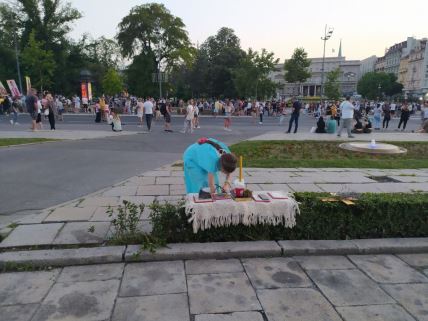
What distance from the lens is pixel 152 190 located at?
6.84 metres

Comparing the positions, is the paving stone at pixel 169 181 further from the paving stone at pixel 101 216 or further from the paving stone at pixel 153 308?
the paving stone at pixel 153 308

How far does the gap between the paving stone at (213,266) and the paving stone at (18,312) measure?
5.22 feet

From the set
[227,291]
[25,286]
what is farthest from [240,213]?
[25,286]

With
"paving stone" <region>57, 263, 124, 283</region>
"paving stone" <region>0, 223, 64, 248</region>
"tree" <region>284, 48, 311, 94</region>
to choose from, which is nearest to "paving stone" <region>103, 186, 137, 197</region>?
"paving stone" <region>0, 223, 64, 248</region>

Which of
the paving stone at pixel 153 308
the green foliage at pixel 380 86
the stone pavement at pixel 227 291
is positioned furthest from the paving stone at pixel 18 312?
the green foliage at pixel 380 86

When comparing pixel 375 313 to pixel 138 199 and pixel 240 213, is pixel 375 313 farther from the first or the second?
pixel 138 199

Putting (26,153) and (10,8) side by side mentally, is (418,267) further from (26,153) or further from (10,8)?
(10,8)

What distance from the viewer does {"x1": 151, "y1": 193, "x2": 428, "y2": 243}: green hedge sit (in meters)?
4.36

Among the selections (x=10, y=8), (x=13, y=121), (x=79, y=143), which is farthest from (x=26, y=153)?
(x=10, y=8)

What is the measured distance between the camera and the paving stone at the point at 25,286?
3.21m

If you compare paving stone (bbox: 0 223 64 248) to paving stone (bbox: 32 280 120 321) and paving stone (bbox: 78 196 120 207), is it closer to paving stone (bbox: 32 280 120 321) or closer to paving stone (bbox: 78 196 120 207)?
paving stone (bbox: 78 196 120 207)

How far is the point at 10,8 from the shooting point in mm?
48031

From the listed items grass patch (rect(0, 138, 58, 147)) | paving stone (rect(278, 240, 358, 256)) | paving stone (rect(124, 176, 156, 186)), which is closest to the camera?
paving stone (rect(278, 240, 358, 256))

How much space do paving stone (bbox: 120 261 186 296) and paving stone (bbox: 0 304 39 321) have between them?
32.1 inches
